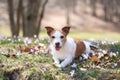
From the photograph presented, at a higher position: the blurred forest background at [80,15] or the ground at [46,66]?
the ground at [46,66]

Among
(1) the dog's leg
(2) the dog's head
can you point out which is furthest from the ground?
(2) the dog's head

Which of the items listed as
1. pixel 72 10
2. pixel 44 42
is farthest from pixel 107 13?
pixel 44 42

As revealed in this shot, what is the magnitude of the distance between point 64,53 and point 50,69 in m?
0.68

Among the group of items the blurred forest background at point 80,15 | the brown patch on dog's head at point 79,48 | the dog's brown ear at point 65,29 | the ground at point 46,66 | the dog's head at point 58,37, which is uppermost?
the dog's brown ear at point 65,29

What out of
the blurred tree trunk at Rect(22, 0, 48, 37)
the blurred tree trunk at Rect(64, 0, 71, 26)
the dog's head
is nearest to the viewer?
the dog's head

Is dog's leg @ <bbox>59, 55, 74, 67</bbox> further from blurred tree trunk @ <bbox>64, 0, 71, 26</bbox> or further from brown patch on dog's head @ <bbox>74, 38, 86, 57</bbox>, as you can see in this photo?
blurred tree trunk @ <bbox>64, 0, 71, 26</bbox>

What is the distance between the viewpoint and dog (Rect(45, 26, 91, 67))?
25.1 ft

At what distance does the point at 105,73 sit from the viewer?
725 cm

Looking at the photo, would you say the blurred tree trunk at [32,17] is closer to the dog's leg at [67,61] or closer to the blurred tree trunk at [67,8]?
the dog's leg at [67,61]

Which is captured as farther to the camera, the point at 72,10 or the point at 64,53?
the point at 72,10

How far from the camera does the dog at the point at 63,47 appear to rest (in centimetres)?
764

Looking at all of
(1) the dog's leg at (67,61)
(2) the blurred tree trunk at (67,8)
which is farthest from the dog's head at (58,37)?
(2) the blurred tree trunk at (67,8)

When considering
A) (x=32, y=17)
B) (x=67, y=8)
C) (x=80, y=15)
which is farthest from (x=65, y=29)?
(x=80, y=15)

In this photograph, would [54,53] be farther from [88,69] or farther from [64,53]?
[88,69]
